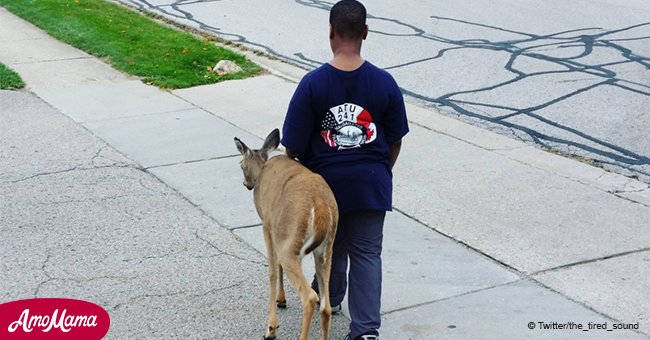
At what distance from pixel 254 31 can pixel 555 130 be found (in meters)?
5.56

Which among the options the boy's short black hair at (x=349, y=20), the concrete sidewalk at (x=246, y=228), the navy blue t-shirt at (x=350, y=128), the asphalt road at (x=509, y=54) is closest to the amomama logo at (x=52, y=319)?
the concrete sidewalk at (x=246, y=228)

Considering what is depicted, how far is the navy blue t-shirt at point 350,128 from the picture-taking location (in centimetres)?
436

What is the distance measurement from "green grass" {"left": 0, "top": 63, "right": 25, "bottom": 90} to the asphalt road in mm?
3092

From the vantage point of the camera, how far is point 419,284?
5.42 meters

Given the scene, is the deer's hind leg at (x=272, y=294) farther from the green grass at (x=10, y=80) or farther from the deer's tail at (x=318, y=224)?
the green grass at (x=10, y=80)

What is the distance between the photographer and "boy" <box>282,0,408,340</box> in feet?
14.3

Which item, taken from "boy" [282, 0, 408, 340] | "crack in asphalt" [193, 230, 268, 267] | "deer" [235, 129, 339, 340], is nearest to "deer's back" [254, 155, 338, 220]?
"deer" [235, 129, 339, 340]

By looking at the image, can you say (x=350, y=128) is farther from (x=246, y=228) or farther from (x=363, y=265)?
(x=246, y=228)

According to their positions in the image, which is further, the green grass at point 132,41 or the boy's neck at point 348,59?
the green grass at point 132,41

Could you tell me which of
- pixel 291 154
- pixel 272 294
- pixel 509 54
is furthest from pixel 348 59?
pixel 509 54

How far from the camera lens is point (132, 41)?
38.9ft

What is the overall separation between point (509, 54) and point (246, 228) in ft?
19.8

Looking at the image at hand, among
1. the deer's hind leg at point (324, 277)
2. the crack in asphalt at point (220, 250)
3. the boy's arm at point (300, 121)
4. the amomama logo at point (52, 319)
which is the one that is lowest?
the amomama logo at point (52, 319)

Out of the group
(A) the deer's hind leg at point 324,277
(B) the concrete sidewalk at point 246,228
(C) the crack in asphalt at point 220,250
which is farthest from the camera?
(C) the crack in asphalt at point 220,250
